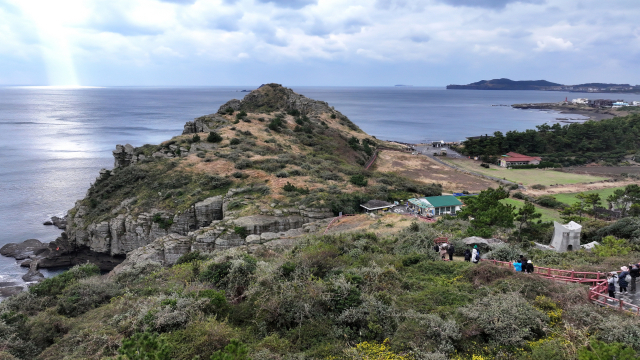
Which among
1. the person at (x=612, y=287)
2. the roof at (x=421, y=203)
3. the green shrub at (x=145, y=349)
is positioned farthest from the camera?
the roof at (x=421, y=203)

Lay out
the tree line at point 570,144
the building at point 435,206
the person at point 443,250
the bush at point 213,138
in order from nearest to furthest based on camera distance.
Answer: the person at point 443,250 → the building at point 435,206 → the bush at point 213,138 → the tree line at point 570,144

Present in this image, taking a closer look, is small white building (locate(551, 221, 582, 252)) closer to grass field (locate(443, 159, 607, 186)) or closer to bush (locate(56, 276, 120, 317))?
bush (locate(56, 276, 120, 317))

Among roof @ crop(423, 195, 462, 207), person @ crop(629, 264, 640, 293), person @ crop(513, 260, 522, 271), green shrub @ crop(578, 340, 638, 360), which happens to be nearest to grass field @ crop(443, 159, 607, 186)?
roof @ crop(423, 195, 462, 207)

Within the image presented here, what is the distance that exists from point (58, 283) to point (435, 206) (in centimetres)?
2748

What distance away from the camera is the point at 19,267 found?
3294 centimetres

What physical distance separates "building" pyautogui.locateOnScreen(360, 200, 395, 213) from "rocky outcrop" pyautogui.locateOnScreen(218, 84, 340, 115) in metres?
42.0

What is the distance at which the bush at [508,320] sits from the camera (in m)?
10.3

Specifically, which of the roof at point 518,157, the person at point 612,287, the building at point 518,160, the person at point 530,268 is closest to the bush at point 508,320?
the person at point 612,287

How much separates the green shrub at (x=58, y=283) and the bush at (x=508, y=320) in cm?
1714

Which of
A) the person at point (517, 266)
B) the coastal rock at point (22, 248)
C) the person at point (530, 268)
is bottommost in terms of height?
the coastal rock at point (22, 248)

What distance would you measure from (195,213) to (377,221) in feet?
46.4

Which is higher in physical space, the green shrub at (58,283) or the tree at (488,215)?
the tree at (488,215)

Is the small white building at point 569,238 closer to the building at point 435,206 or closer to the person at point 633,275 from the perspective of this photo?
the person at point 633,275

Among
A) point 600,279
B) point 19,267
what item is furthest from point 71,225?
point 600,279
